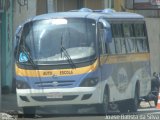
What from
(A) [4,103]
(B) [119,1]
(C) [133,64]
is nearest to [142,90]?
(C) [133,64]

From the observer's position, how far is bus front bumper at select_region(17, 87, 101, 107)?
747 inches

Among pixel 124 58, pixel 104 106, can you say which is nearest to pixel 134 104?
pixel 124 58

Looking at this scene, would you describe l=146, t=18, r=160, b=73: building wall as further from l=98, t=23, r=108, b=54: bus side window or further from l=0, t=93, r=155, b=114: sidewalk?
l=98, t=23, r=108, b=54: bus side window

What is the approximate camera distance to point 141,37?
24.2m

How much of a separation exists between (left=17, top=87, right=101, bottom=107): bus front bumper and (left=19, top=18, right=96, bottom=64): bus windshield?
2.90 ft

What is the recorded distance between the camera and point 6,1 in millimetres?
27125

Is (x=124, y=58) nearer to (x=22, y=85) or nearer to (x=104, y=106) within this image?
(x=104, y=106)

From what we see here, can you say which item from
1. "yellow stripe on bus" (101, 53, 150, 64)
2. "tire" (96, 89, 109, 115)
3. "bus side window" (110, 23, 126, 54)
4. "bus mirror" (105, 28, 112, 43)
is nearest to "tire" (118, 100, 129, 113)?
"yellow stripe on bus" (101, 53, 150, 64)

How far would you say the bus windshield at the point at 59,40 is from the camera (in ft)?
63.2

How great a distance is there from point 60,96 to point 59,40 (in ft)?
5.50

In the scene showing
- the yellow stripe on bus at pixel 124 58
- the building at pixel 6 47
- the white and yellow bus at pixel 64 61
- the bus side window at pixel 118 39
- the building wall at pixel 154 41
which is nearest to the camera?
the white and yellow bus at pixel 64 61

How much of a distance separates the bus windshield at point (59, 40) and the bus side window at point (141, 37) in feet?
14.9

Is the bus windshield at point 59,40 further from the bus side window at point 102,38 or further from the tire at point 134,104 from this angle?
the tire at point 134,104

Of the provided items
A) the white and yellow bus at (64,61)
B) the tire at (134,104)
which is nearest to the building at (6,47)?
the tire at (134,104)
